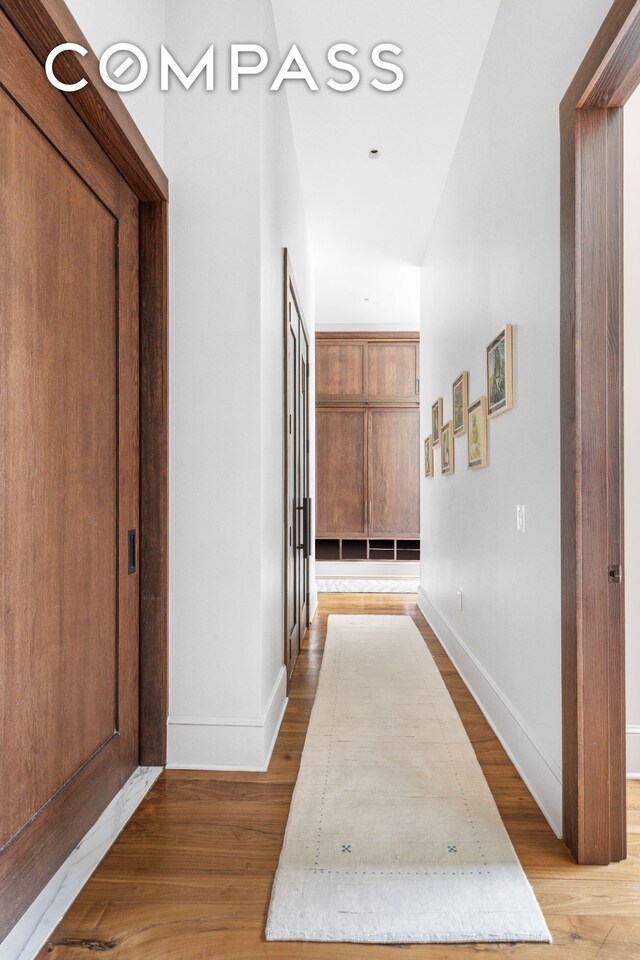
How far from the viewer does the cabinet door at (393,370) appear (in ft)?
24.1

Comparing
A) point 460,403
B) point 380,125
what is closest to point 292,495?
point 460,403

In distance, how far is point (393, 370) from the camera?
7.38m

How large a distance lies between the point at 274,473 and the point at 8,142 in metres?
1.58

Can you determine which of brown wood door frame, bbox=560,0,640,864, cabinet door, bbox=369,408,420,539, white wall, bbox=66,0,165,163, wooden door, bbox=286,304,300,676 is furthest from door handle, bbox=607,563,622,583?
cabinet door, bbox=369,408,420,539

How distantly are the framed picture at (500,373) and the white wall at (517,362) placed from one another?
0.13ft

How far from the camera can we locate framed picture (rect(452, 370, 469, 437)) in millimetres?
3326

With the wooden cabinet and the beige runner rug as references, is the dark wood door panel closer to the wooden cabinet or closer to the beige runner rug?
the beige runner rug

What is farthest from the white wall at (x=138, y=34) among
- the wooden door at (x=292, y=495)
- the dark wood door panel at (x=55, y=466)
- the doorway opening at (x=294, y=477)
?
the wooden door at (x=292, y=495)

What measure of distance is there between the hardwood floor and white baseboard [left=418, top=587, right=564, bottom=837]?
0.05 m

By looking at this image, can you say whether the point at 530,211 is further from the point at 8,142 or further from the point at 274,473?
the point at 8,142

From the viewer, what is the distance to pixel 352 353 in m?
7.43

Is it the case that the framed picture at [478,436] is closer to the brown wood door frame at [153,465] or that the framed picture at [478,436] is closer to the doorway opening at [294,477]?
the doorway opening at [294,477]

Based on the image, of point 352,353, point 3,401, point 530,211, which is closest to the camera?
point 3,401

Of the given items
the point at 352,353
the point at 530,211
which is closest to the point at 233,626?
the point at 530,211
